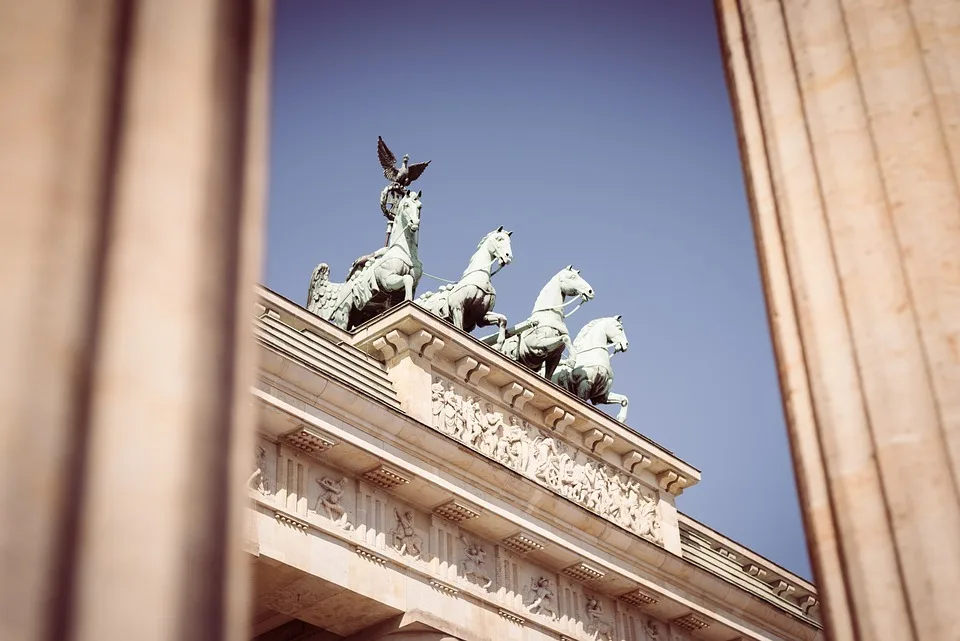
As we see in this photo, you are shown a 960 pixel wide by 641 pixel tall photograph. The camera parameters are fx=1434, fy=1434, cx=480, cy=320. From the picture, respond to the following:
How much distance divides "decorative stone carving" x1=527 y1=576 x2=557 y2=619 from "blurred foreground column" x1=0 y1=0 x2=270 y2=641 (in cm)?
2016

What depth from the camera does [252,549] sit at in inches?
725

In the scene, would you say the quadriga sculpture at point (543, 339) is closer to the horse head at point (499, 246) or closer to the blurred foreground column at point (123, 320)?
the horse head at point (499, 246)

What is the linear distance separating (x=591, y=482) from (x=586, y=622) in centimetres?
267

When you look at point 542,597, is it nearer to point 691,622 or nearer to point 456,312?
point 691,622

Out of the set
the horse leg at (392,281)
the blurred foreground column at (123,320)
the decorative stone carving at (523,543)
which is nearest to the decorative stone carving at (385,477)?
the decorative stone carving at (523,543)

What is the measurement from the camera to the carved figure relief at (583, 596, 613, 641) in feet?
80.5

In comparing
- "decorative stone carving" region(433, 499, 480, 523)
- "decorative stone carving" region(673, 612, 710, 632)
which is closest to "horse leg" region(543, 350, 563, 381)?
"decorative stone carving" region(673, 612, 710, 632)

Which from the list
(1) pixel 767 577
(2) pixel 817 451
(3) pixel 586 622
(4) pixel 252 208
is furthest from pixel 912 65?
(1) pixel 767 577

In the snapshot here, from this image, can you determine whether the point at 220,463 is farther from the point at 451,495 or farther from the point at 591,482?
the point at 591,482

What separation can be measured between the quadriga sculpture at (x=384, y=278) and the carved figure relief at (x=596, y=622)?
6.30m

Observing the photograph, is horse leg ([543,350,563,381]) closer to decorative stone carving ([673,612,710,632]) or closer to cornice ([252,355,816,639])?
cornice ([252,355,816,639])

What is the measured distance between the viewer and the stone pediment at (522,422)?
2292 cm

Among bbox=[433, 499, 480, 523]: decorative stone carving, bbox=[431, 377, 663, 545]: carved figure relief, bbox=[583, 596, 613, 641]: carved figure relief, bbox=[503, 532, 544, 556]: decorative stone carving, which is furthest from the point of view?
bbox=[583, 596, 613, 641]: carved figure relief

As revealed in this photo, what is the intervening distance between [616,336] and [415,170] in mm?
5728
